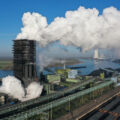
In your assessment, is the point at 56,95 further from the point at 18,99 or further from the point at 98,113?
the point at 98,113

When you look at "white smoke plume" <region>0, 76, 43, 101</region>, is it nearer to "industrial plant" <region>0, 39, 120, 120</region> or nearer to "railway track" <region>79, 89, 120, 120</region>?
"industrial plant" <region>0, 39, 120, 120</region>

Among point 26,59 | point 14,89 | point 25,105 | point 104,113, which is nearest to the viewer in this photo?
point 104,113


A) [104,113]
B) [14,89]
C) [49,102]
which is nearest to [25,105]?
[49,102]

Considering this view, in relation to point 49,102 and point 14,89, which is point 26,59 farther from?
point 49,102

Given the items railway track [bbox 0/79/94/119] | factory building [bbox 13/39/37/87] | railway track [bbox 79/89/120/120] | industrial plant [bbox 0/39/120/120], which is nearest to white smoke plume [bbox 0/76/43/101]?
industrial plant [bbox 0/39/120/120]

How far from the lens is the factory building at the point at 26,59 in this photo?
125ft

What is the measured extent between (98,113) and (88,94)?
1168 cm

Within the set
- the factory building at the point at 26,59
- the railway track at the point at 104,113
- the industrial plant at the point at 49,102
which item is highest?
the factory building at the point at 26,59

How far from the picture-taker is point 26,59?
38469 millimetres

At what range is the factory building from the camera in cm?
3822

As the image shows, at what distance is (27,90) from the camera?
36.9 m

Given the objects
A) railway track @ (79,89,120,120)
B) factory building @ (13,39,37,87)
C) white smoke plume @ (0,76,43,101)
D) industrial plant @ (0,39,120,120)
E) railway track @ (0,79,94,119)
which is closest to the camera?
industrial plant @ (0,39,120,120)

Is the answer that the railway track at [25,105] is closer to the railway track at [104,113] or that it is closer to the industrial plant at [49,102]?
→ the industrial plant at [49,102]

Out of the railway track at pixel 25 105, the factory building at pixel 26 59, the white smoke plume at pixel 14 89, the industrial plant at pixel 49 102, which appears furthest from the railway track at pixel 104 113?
the factory building at pixel 26 59
